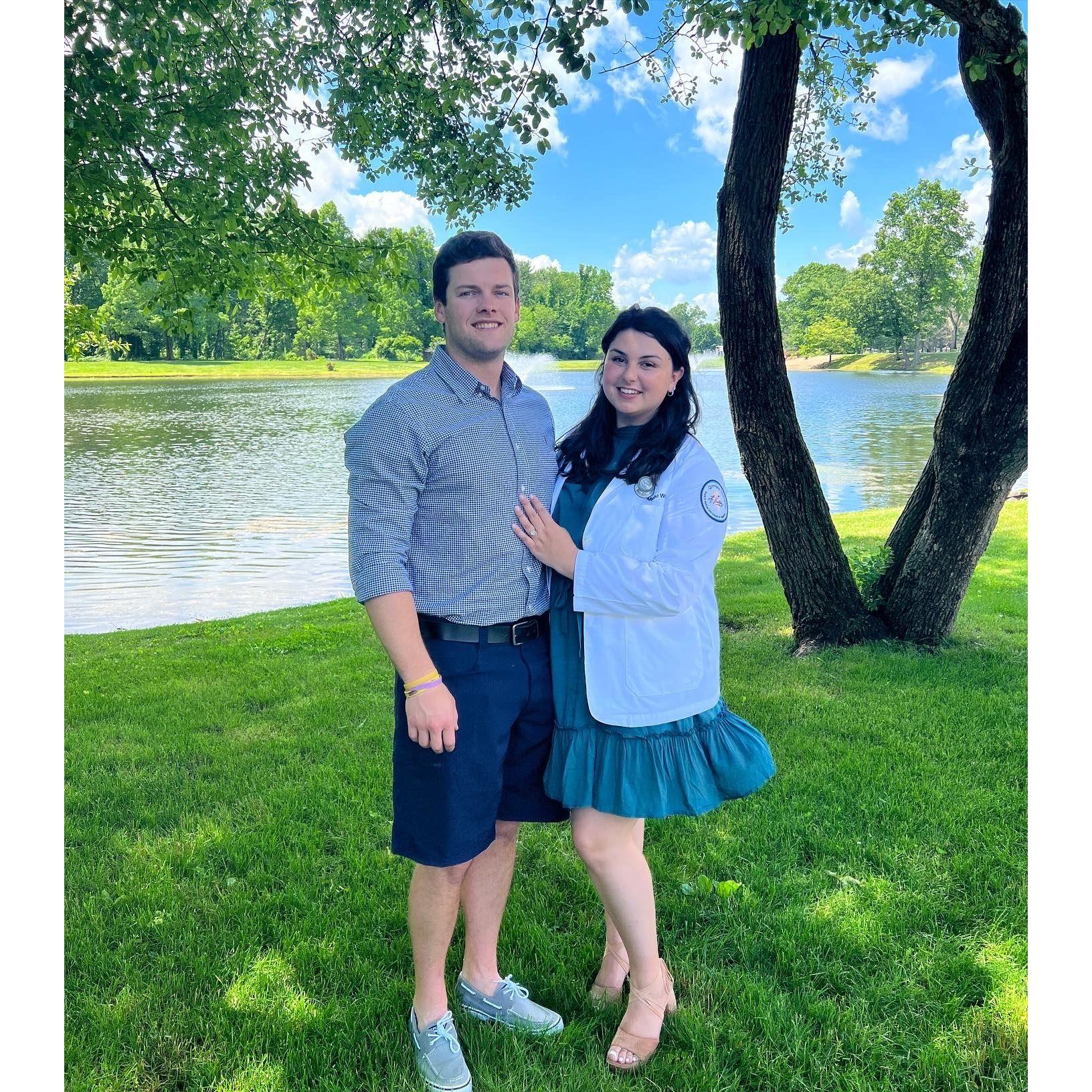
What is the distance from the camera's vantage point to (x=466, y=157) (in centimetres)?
484

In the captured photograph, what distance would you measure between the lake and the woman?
254 mm

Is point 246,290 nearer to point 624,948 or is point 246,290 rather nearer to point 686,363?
point 686,363

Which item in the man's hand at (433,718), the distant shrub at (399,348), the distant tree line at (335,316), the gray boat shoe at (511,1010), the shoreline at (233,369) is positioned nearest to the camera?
the man's hand at (433,718)

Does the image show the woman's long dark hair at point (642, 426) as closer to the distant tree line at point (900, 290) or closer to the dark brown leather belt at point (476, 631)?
the dark brown leather belt at point (476, 631)

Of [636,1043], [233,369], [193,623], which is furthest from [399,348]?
[636,1043]

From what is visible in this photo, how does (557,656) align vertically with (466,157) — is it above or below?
below

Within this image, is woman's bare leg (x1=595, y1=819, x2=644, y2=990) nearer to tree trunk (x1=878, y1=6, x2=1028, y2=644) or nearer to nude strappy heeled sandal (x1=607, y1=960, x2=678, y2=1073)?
nude strappy heeled sandal (x1=607, y1=960, x2=678, y2=1073)

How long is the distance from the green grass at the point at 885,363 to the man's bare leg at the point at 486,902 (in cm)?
4644

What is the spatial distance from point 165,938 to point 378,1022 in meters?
0.78

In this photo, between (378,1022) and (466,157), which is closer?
(378,1022)

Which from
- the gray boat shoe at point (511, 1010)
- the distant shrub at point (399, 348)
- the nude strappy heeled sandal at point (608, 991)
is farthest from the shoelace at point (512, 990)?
the distant shrub at point (399, 348)

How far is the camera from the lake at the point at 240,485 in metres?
8.64
